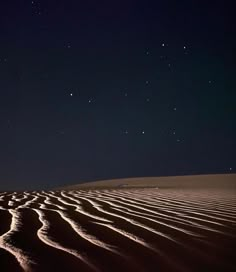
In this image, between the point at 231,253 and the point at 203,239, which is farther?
the point at 203,239

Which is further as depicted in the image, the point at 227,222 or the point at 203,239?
the point at 227,222

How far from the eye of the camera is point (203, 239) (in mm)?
2971

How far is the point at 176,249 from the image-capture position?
2.62 m

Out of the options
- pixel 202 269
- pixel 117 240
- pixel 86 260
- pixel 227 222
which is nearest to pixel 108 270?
pixel 86 260

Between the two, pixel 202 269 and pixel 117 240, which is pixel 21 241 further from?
pixel 202 269

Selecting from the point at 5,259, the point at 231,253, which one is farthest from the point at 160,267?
the point at 5,259

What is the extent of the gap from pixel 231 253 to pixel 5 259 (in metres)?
1.39

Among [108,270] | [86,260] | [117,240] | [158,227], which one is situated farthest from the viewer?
[158,227]

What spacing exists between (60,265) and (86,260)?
0.17m

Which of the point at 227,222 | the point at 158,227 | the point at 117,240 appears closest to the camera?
the point at 117,240

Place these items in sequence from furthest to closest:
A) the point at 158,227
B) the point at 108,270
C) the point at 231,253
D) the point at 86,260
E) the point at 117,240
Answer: the point at 158,227
the point at 117,240
the point at 231,253
the point at 86,260
the point at 108,270

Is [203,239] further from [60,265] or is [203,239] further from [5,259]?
[5,259]

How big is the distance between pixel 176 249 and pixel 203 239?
0.44 meters

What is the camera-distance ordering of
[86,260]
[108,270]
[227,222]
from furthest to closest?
[227,222] < [86,260] < [108,270]
